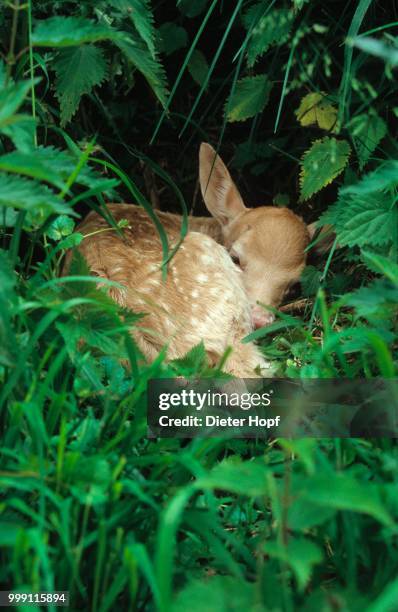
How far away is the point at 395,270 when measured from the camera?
6.28ft

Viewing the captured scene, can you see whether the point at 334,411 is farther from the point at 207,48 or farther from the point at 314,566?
the point at 207,48

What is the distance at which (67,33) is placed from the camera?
1832 mm

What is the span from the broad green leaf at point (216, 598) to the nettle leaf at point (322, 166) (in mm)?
2141

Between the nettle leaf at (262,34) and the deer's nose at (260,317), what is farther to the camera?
the deer's nose at (260,317)

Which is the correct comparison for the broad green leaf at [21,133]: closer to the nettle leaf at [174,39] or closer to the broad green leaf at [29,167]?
the broad green leaf at [29,167]

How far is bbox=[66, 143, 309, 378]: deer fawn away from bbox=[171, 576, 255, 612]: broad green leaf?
1131 mm

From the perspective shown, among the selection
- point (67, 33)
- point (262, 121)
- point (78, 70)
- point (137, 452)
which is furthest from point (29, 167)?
point (262, 121)

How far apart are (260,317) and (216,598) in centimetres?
215

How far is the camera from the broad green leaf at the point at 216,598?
126cm

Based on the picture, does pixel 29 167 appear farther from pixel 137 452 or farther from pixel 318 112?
pixel 318 112

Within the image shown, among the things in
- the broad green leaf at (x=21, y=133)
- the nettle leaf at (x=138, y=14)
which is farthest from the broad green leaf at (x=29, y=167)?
the nettle leaf at (x=138, y=14)

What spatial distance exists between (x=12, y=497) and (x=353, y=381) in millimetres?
1092

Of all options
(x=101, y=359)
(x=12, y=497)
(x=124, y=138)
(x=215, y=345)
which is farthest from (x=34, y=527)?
(x=124, y=138)

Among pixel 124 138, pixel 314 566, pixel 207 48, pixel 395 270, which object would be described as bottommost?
pixel 314 566
